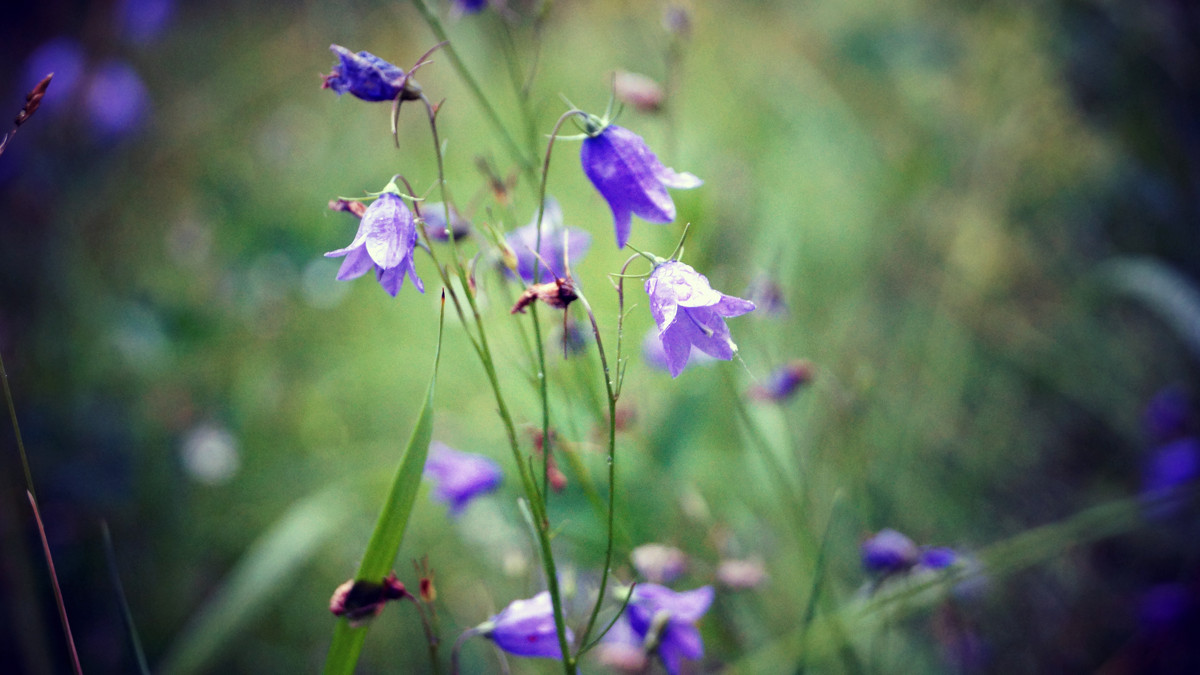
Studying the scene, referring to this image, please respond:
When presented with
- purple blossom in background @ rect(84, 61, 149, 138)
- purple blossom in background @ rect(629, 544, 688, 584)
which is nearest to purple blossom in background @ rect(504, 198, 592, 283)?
purple blossom in background @ rect(629, 544, 688, 584)

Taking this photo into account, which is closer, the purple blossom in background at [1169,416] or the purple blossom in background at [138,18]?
the purple blossom in background at [1169,416]

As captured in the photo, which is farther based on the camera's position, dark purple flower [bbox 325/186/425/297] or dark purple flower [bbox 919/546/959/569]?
dark purple flower [bbox 919/546/959/569]

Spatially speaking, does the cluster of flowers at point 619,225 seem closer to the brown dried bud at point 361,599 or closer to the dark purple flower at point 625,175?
the dark purple flower at point 625,175

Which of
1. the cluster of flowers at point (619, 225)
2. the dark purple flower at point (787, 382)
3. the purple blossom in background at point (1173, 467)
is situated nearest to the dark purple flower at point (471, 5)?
the cluster of flowers at point (619, 225)

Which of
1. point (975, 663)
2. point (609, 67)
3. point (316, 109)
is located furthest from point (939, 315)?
point (316, 109)

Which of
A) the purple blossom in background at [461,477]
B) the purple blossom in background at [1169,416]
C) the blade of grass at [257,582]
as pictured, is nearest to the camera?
the purple blossom in background at [461,477]

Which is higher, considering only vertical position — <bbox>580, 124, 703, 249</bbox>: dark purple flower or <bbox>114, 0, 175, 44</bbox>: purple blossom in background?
<bbox>114, 0, 175, 44</bbox>: purple blossom in background

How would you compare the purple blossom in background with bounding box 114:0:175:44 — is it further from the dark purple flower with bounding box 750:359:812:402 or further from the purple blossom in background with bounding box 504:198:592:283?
the dark purple flower with bounding box 750:359:812:402
